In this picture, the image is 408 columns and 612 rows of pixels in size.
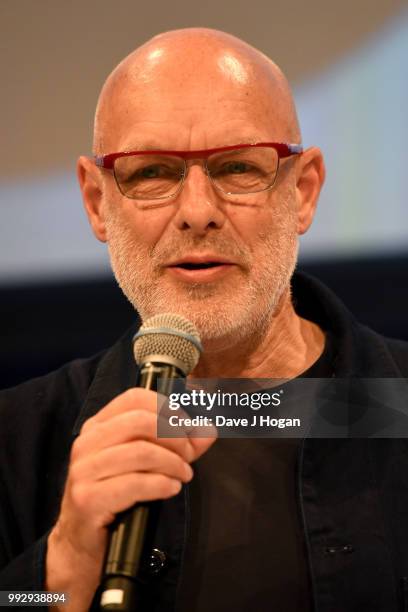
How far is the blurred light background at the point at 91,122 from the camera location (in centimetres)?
183

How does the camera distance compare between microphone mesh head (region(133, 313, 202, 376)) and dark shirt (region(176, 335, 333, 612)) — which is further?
dark shirt (region(176, 335, 333, 612))

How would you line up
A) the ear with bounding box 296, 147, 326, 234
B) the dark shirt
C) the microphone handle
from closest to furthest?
1. the microphone handle
2. the dark shirt
3. the ear with bounding box 296, 147, 326, 234

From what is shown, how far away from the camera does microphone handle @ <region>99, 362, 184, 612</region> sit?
875 mm

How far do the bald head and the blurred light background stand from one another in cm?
32

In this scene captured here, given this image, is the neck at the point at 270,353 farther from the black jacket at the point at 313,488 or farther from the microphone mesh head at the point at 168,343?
the microphone mesh head at the point at 168,343

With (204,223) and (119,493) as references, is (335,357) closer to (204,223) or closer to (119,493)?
(204,223)

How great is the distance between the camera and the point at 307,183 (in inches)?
62.7

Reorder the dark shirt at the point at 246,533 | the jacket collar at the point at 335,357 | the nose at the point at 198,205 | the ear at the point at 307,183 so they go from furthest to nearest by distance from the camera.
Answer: the ear at the point at 307,183, the jacket collar at the point at 335,357, the nose at the point at 198,205, the dark shirt at the point at 246,533

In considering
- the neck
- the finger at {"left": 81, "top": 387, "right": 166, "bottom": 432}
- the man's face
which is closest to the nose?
the man's face

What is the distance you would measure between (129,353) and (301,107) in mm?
649

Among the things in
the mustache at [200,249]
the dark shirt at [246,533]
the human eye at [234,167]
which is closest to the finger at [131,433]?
the dark shirt at [246,533]

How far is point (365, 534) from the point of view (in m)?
1.25

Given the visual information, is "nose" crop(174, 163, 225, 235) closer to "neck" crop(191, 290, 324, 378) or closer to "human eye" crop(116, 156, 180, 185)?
"human eye" crop(116, 156, 180, 185)

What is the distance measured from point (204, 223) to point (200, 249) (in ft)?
0.13
